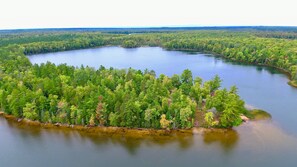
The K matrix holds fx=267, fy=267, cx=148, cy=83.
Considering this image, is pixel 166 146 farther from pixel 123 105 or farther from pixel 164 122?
pixel 123 105

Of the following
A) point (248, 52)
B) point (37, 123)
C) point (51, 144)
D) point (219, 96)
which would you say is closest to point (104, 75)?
point (37, 123)

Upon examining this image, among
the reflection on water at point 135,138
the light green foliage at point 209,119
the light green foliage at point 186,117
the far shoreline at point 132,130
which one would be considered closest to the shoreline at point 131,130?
the far shoreline at point 132,130

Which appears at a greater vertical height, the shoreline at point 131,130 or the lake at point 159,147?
the shoreline at point 131,130

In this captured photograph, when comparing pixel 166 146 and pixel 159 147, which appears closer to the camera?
pixel 159 147

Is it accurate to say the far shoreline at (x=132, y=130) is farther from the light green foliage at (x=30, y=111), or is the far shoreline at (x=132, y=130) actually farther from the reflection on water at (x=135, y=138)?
the light green foliage at (x=30, y=111)

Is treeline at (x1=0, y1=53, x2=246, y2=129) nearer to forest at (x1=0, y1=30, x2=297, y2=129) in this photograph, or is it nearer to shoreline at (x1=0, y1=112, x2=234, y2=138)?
forest at (x1=0, y1=30, x2=297, y2=129)

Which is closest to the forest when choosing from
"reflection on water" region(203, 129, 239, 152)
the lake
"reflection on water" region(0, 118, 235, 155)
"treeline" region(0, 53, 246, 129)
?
"treeline" region(0, 53, 246, 129)

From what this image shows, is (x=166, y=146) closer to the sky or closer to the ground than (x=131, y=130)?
closer to the ground

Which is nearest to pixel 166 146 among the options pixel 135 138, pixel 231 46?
pixel 135 138

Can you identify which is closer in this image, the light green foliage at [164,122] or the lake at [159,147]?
the lake at [159,147]

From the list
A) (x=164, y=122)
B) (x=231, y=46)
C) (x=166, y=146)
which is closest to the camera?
(x=166, y=146)

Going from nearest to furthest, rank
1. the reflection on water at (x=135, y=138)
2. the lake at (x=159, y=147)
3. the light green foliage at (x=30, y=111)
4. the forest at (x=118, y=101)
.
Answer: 1. the lake at (x=159, y=147)
2. the reflection on water at (x=135, y=138)
3. the forest at (x=118, y=101)
4. the light green foliage at (x=30, y=111)

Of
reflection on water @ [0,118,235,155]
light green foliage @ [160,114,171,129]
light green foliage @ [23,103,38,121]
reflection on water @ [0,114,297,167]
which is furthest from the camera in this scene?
light green foliage @ [23,103,38,121]
